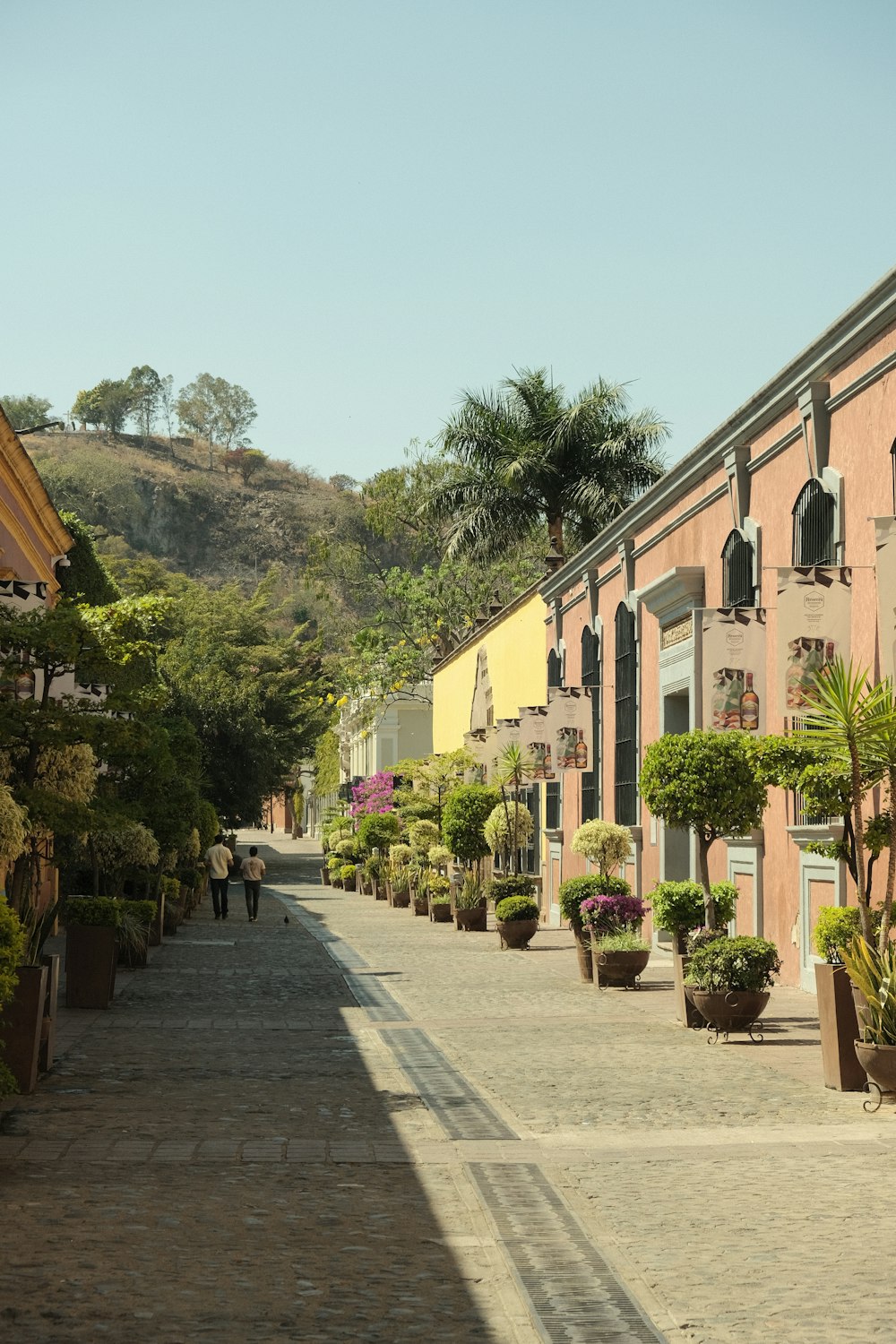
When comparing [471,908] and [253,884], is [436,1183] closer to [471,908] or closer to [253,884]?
[471,908]

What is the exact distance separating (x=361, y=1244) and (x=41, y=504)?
56.2 feet

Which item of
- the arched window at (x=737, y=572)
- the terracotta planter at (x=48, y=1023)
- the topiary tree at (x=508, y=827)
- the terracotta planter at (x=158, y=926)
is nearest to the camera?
the terracotta planter at (x=48, y=1023)

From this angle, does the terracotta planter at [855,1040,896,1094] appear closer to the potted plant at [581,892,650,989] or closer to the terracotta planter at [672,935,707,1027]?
the terracotta planter at [672,935,707,1027]

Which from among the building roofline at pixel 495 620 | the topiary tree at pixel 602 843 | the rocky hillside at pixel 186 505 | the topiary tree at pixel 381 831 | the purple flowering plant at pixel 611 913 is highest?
the rocky hillside at pixel 186 505

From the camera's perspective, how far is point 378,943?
76.8 ft

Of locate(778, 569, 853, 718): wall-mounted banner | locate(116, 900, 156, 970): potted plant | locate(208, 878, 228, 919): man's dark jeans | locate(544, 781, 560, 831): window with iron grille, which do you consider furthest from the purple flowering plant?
locate(208, 878, 228, 919): man's dark jeans

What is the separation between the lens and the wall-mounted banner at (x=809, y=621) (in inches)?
531

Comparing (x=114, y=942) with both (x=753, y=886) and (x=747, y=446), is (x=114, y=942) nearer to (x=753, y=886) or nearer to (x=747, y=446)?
(x=753, y=886)

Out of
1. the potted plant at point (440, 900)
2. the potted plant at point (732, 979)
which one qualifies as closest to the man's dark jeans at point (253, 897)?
the potted plant at point (440, 900)

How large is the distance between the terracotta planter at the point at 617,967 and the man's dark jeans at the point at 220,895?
1520 centimetres

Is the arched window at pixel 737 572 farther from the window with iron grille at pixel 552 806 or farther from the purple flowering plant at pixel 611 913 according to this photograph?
the window with iron grille at pixel 552 806

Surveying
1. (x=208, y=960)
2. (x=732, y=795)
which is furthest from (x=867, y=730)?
(x=208, y=960)

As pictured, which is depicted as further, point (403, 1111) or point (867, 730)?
point (867, 730)

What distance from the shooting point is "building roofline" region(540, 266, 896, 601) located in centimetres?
1351
